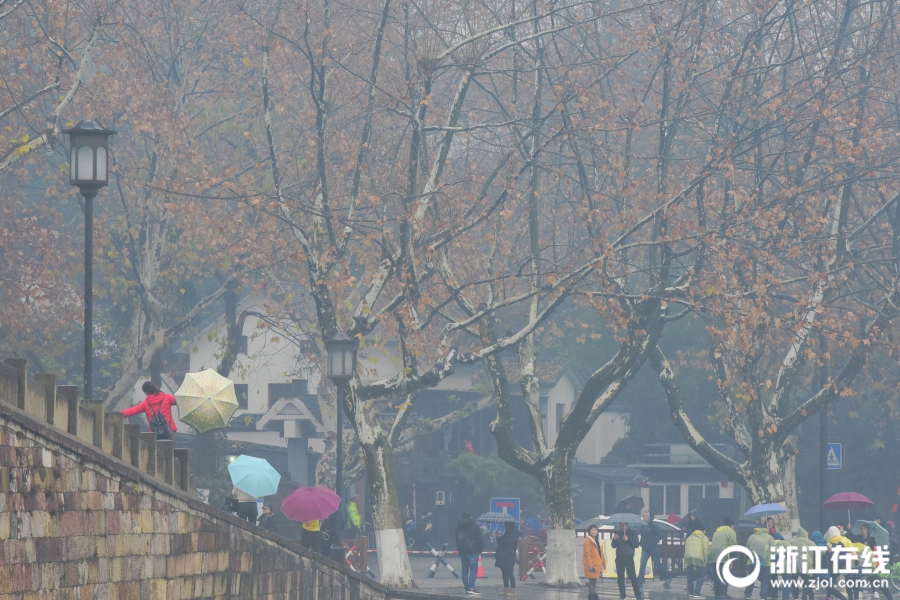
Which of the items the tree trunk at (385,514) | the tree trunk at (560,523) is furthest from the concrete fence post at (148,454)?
the tree trunk at (560,523)

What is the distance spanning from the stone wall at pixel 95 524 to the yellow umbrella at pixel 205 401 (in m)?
2.23

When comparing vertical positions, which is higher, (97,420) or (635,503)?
(97,420)

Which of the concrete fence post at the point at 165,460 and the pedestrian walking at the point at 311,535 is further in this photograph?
the pedestrian walking at the point at 311,535

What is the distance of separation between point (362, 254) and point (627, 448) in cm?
2454

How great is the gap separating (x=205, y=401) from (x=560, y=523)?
9.16m

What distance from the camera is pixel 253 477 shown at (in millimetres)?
20172

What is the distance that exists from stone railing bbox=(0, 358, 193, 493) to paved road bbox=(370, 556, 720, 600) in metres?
10.5

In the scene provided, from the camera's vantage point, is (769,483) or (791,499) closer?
(769,483)

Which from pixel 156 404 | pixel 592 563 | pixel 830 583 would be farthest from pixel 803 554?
pixel 156 404

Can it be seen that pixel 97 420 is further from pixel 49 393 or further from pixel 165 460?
pixel 165 460

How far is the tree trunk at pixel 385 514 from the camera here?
23547 mm

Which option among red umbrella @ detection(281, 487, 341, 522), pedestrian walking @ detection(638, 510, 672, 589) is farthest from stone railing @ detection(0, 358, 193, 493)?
pedestrian walking @ detection(638, 510, 672, 589)

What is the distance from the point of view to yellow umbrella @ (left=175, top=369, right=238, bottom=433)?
19.0 metres

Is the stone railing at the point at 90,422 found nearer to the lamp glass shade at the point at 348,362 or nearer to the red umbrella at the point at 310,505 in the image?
the red umbrella at the point at 310,505
